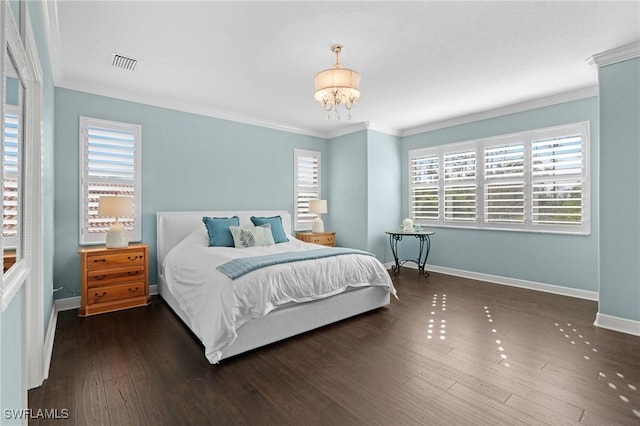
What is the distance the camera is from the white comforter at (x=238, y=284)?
2.47m

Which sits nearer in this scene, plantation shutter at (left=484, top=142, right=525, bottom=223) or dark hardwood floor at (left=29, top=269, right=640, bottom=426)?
dark hardwood floor at (left=29, top=269, right=640, bottom=426)

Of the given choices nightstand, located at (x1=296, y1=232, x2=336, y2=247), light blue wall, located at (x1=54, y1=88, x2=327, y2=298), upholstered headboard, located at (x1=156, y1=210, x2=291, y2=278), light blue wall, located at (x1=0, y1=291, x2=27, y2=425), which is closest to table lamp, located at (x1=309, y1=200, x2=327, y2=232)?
nightstand, located at (x1=296, y1=232, x2=336, y2=247)

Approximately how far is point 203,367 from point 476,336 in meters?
2.41

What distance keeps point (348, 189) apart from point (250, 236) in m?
2.57

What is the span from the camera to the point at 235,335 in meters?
2.48

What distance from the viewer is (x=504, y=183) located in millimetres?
4902

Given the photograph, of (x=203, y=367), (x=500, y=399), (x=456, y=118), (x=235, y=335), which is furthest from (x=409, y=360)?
(x=456, y=118)

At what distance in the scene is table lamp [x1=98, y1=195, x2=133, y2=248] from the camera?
3.63 meters

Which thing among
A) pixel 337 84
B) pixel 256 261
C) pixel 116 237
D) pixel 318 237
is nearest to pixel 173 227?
pixel 116 237

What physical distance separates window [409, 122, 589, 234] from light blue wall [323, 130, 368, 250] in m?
1.10

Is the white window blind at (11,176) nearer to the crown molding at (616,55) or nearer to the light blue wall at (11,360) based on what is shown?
the light blue wall at (11,360)

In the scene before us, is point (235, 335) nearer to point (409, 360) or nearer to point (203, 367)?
point (203, 367)

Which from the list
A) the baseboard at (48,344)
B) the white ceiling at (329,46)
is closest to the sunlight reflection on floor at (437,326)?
the white ceiling at (329,46)

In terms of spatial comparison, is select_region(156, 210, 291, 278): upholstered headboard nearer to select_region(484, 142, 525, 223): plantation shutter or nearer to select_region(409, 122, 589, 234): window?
select_region(409, 122, 589, 234): window
